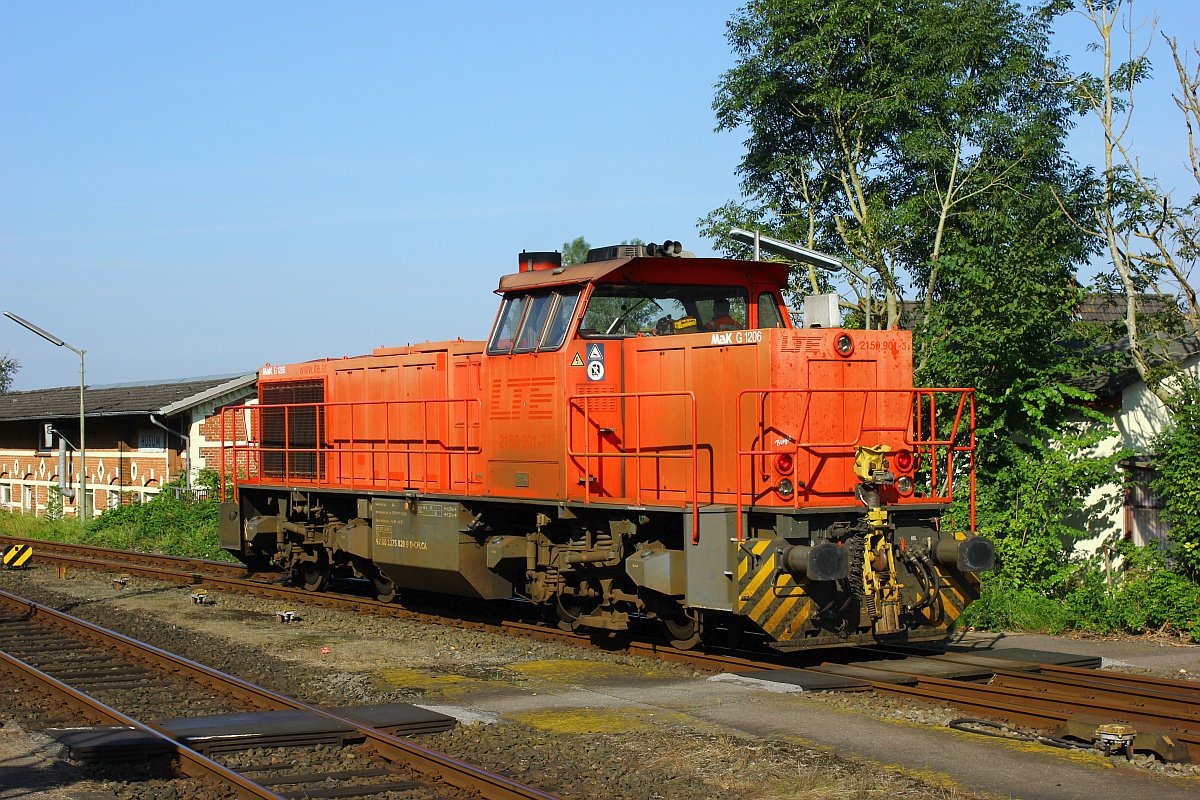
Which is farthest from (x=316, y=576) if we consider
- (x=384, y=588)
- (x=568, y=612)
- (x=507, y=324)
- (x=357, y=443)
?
(x=507, y=324)

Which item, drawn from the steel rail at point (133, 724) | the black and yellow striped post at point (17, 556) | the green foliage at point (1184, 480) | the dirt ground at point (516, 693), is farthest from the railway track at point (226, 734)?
the green foliage at point (1184, 480)

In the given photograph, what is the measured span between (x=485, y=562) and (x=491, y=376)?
6.45ft

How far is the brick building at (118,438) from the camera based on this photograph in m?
28.0

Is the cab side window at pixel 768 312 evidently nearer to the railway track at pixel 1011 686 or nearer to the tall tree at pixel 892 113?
the railway track at pixel 1011 686

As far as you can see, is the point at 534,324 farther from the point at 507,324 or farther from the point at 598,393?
the point at 598,393

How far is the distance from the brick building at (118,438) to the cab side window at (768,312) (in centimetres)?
1923

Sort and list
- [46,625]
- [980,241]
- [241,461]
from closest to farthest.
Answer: [46,625] < [980,241] < [241,461]

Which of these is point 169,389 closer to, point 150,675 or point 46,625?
point 46,625

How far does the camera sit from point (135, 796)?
6.29 metres

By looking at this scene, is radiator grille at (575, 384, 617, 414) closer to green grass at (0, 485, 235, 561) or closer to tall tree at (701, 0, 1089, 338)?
tall tree at (701, 0, 1089, 338)

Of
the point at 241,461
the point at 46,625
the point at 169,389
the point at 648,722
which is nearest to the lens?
the point at 648,722

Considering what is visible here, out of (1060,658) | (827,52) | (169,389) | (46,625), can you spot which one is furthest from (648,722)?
Result: (169,389)

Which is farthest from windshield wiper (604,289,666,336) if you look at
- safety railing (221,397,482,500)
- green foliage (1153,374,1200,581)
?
green foliage (1153,374,1200,581)

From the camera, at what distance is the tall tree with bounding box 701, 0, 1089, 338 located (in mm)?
19156
